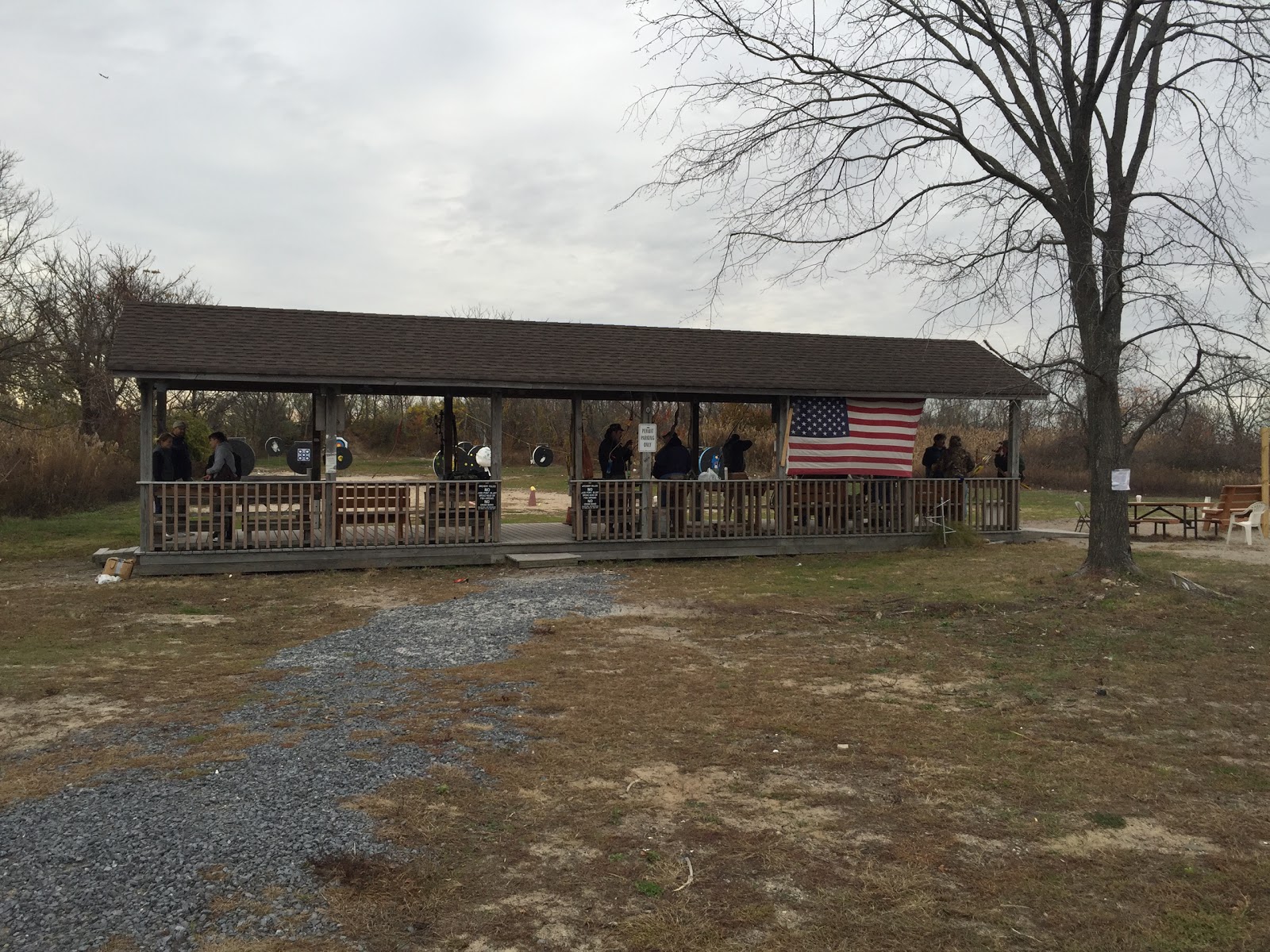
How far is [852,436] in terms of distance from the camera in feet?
51.7

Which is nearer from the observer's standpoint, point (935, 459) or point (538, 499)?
point (935, 459)

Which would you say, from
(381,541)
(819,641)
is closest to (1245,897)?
(819,641)

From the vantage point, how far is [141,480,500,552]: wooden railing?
1288cm

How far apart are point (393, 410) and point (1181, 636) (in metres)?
42.8

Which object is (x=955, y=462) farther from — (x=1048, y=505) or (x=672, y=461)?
(x=1048, y=505)

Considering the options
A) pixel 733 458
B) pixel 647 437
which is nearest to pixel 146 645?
pixel 647 437

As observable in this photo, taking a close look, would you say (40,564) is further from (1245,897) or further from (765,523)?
(1245,897)

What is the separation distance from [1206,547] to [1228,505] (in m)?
2.11

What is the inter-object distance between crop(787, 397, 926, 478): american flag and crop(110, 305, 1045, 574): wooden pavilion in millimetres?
218

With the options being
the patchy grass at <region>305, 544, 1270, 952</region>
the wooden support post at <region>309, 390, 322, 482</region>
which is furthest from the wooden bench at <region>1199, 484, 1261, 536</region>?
the wooden support post at <region>309, 390, 322, 482</region>

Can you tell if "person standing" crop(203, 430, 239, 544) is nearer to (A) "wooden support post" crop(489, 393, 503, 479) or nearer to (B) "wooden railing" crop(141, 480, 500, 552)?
(B) "wooden railing" crop(141, 480, 500, 552)

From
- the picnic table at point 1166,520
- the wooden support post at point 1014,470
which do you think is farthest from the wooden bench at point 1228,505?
the wooden support post at point 1014,470

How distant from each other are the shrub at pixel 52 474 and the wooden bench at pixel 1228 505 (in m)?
23.3

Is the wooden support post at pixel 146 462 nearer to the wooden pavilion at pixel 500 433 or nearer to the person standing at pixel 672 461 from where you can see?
the wooden pavilion at pixel 500 433
